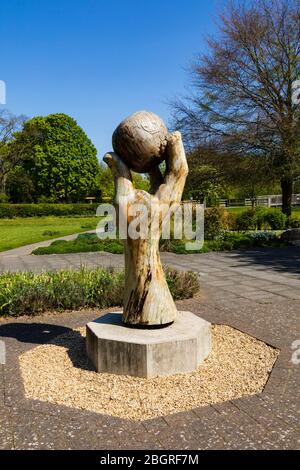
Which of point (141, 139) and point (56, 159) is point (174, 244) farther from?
point (56, 159)

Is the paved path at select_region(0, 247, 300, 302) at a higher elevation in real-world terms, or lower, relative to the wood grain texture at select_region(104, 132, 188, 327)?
lower

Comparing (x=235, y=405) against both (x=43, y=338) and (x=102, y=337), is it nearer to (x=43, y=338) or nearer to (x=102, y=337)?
(x=102, y=337)

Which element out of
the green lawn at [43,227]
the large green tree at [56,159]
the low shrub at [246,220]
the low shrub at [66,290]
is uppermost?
the large green tree at [56,159]

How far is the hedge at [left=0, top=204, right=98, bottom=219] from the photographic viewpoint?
3341cm

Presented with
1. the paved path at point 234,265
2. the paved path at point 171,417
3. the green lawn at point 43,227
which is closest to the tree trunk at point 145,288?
the paved path at point 171,417

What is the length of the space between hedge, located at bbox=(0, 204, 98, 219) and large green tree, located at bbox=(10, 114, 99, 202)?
9.29m

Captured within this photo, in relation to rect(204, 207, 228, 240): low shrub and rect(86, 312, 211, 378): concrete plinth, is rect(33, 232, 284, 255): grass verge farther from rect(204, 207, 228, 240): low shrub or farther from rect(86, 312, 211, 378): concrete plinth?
rect(86, 312, 211, 378): concrete plinth

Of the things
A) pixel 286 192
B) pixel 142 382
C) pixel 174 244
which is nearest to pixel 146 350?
pixel 142 382

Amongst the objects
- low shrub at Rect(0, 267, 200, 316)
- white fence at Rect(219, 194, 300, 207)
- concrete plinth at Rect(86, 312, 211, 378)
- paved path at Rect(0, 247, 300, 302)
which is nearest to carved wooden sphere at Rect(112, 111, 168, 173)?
concrete plinth at Rect(86, 312, 211, 378)

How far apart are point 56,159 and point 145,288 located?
145ft

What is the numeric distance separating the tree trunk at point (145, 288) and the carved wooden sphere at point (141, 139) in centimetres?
82

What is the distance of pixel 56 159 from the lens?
45938mm

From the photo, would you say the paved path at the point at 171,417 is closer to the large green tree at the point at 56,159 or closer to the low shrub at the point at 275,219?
the low shrub at the point at 275,219

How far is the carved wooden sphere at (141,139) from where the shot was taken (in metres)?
3.79
